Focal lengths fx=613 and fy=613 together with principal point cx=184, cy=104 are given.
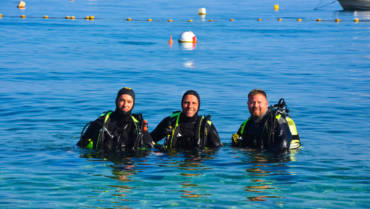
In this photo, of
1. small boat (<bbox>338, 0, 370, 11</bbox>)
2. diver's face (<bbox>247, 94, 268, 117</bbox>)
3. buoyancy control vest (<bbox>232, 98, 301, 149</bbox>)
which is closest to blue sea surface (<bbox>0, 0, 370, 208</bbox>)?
buoyancy control vest (<bbox>232, 98, 301, 149</bbox>)

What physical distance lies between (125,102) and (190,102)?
1.01 metres

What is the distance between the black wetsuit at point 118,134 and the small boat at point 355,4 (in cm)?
5197

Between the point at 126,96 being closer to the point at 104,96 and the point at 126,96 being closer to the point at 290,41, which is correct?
the point at 104,96

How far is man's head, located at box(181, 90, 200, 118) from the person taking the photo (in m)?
9.53

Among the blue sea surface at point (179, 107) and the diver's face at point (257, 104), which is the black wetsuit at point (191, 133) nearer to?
the blue sea surface at point (179, 107)

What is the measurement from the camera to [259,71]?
22781 millimetres

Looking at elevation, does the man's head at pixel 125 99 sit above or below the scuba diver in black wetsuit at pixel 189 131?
above

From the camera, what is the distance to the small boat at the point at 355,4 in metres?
58.0

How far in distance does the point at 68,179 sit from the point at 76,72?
13.2 m

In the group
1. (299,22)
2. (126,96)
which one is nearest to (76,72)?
(126,96)

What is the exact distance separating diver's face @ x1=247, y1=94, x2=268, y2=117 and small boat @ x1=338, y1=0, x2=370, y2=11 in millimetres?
51234

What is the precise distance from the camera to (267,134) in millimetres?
9898

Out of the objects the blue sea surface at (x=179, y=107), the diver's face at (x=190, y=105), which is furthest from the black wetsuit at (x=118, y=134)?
the diver's face at (x=190, y=105)

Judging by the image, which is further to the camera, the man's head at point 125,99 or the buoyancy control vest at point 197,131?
the buoyancy control vest at point 197,131
